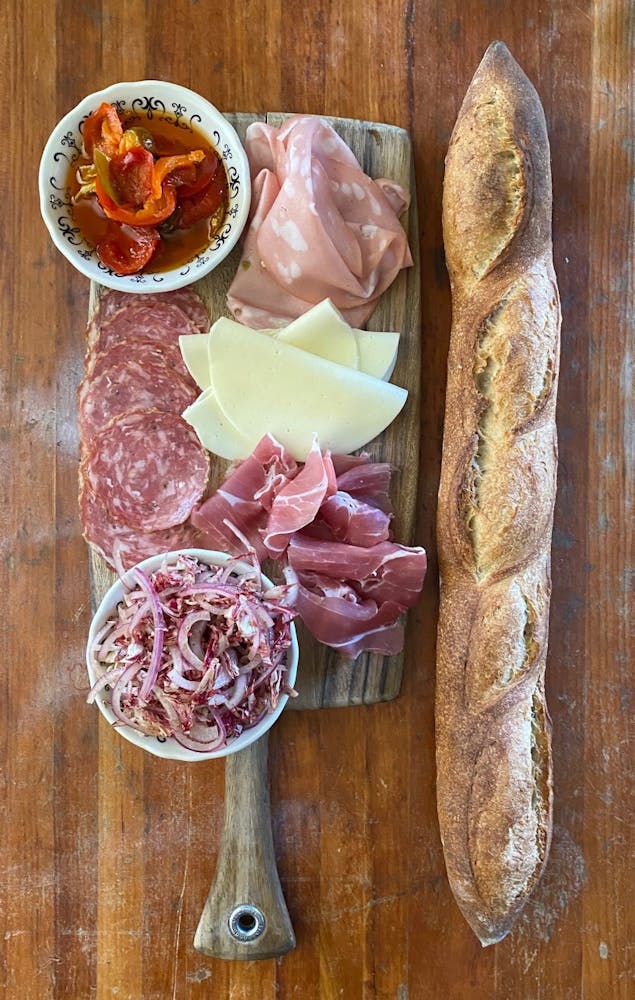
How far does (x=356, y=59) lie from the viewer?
→ 5.62 ft

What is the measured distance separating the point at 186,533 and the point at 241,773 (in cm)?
51

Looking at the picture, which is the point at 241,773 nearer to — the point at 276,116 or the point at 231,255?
the point at 231,255

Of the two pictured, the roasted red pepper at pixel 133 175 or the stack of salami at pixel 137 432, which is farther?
the stack of salami at pixel 137 432

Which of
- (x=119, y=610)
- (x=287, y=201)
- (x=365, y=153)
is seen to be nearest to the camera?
(x=119, y=610)

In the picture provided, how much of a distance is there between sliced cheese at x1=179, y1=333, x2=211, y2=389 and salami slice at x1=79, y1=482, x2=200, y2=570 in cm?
31

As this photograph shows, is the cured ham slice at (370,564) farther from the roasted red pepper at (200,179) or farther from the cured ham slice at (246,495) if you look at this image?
the roasted red pepper at (200,179)

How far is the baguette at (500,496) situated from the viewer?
1.52 meters

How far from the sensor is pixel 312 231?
5.18 feet

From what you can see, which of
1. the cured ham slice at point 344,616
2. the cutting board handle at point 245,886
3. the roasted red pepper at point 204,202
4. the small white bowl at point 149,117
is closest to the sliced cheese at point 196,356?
the small white bowl at point 149,117

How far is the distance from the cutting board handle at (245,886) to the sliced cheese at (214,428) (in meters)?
0.60

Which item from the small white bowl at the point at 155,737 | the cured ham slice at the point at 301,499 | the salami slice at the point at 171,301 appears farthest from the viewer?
the salami slice at the point at 171,301

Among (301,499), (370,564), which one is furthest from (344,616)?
(301,499)

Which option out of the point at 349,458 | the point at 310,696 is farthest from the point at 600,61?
the point at 310,696

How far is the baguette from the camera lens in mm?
1517
